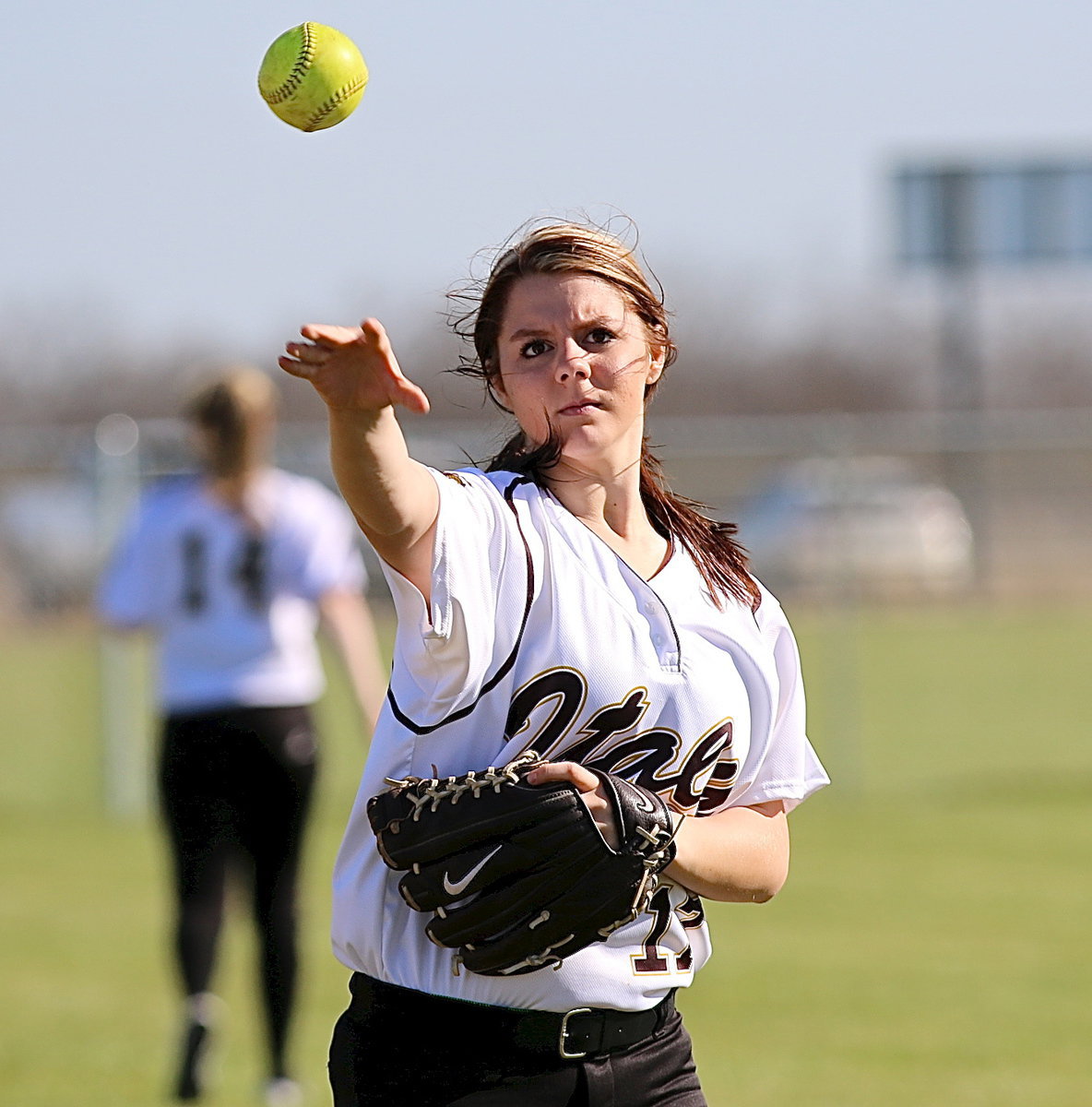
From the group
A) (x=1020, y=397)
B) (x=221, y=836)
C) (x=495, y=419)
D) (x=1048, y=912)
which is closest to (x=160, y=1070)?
(x=221, y=836)

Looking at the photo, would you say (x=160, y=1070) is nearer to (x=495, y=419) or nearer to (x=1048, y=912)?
(x=495, y=419)

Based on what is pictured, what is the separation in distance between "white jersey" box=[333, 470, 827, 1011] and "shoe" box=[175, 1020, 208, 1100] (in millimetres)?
2780

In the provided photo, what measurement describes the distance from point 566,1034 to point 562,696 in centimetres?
49

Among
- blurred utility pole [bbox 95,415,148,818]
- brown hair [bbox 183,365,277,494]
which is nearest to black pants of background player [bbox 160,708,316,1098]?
brown hair [bbox 183,365,277,494]

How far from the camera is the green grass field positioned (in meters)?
5.56

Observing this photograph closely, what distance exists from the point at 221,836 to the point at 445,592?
10.2 ft

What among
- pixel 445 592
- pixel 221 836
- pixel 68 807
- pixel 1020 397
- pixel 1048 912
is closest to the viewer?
pixel 445 592

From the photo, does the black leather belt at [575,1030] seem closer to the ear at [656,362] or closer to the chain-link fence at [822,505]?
the ear at [656,362]

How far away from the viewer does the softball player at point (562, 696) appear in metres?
2.44

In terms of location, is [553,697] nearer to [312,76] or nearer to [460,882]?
[460,882]

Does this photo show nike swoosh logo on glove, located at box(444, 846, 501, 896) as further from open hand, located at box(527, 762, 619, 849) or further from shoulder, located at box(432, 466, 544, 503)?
shoulder, located at box(432, 466, 544, 503)

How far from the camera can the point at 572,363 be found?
2521mm

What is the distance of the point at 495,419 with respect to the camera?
10.6 ft

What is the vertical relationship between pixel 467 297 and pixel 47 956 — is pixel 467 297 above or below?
above
